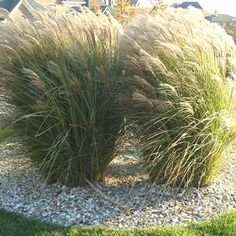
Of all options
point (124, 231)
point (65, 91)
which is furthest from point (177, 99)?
point (124, 231)

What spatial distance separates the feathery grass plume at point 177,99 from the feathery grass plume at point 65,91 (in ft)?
0.92

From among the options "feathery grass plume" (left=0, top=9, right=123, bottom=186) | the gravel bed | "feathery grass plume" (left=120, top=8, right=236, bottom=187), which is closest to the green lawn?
the gravel bed

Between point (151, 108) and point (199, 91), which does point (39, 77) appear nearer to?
point (151, 108)

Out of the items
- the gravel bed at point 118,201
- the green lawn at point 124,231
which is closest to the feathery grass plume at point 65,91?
the gravel bed at point 118,201

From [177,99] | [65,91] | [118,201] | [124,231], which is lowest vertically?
[118,201]

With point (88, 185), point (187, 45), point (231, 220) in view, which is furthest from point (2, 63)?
point (231, 220)

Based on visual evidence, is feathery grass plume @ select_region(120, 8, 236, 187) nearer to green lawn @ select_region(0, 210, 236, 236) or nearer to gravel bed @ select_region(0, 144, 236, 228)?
gravel bed @ select_region(0, 144, 236, 228)

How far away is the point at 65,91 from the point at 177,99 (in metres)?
1.08

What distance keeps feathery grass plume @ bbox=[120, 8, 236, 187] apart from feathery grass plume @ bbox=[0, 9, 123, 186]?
0.28 m

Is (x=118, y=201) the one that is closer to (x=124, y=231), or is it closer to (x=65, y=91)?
(x=124, y=231)

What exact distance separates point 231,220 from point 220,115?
993mm

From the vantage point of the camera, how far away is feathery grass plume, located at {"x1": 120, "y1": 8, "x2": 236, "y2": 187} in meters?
4.63

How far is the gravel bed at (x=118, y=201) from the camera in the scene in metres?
4.55

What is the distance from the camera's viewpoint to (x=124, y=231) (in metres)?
4.25
